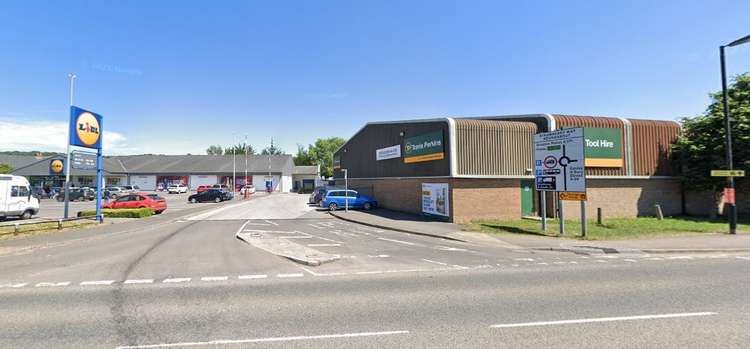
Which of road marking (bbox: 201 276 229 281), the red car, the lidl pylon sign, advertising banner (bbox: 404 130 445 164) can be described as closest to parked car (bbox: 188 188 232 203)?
the red car

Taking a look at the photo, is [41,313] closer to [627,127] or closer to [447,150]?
[447,150]

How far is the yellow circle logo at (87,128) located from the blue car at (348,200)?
50.3ft

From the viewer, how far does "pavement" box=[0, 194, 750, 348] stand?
186 inches

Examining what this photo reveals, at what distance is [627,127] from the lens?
21.1 metres

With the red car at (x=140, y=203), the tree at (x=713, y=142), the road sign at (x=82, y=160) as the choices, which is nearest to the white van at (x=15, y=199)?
the red car at (x=140, y=203)

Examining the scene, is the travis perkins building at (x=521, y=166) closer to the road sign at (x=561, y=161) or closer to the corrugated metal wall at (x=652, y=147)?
the corrugated metal wall at (x=652, y=147)

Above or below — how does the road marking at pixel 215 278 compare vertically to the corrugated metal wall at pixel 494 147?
below

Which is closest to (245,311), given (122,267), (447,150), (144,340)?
(144,340)

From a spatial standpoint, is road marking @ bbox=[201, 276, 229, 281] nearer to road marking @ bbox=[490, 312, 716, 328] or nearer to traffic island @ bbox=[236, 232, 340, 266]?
traffic island @ bbox=[236, 232, 340, 266]

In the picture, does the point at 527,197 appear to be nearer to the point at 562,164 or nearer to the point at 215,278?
the point at 562,164

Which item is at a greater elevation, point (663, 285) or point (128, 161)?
point (128, 161)

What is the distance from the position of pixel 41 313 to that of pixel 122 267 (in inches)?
148

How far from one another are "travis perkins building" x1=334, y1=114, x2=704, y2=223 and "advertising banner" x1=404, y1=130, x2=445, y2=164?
0.06 meters

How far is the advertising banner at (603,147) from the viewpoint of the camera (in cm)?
2023
